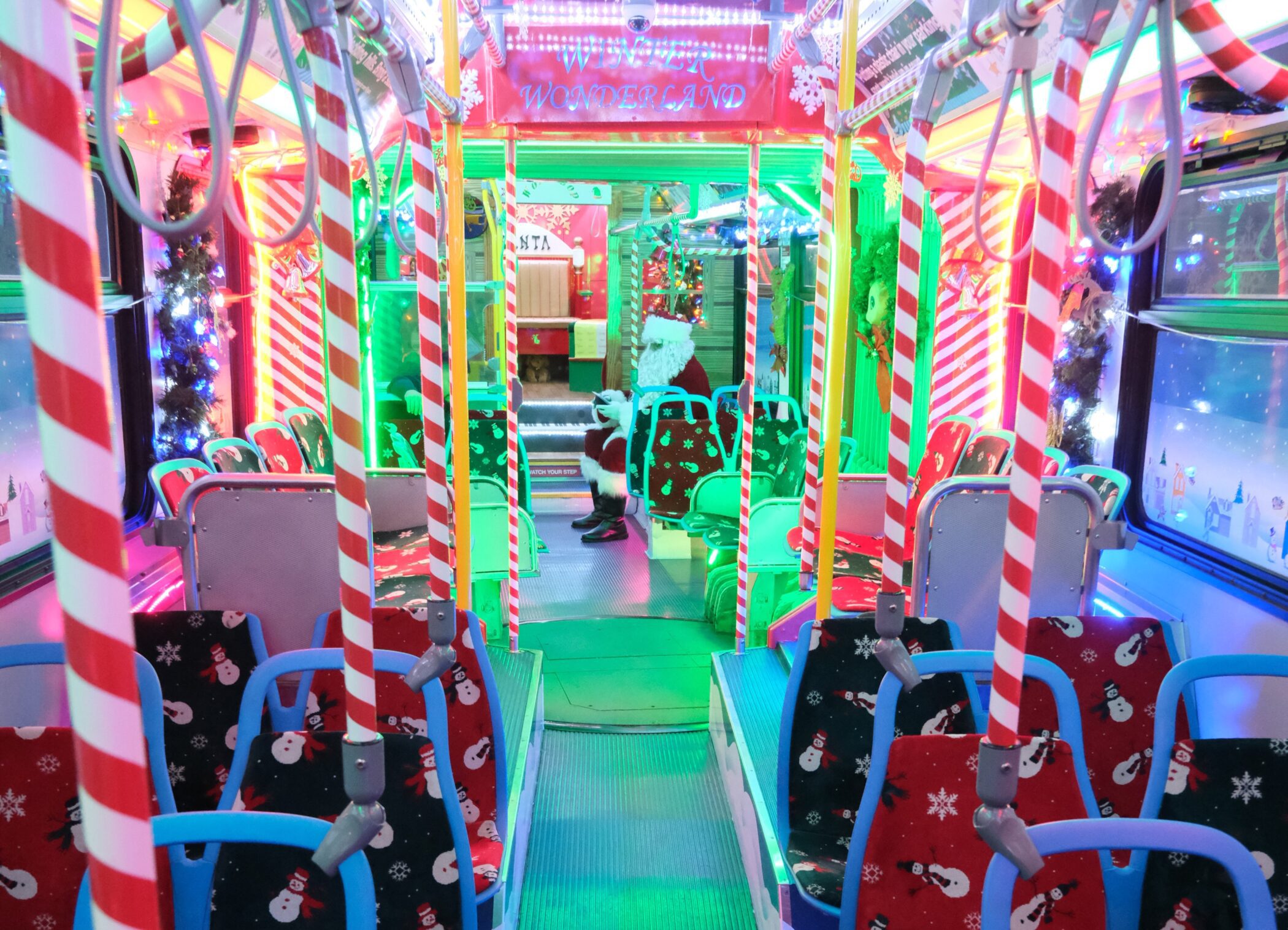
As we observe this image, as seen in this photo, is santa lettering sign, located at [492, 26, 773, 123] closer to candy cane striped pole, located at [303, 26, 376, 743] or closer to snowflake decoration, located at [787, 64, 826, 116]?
snowflake decoration, located at [787, 64, 826, 116]

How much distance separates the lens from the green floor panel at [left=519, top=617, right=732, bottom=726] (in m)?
4.28

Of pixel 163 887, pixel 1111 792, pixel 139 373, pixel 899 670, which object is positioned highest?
pixel 139 373

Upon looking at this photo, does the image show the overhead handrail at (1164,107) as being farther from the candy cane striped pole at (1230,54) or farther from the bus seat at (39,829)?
the bus seat at (39,829)

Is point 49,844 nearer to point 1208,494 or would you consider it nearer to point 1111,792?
point 1111,792

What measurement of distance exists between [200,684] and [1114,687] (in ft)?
8.20

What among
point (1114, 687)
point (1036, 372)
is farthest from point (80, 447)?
point (1114, 687)

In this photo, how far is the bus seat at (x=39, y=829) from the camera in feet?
5.69

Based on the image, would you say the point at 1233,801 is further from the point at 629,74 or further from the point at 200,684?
the point at 629,74

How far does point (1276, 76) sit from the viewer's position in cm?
128

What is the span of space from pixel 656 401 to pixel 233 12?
359cm

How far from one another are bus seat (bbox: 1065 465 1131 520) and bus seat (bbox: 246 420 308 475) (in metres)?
4.35

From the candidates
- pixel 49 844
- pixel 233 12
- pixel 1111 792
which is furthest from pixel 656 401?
pixel 49 844

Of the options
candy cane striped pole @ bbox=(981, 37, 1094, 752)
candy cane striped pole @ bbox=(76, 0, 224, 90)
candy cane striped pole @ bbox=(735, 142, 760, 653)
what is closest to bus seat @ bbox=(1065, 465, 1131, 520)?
candy cane striped pole @ bbox=(735, 142, 760, 653)

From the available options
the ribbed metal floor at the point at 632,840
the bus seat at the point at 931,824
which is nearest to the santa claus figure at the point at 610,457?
the ribbed metal floor at the point at 632,840
